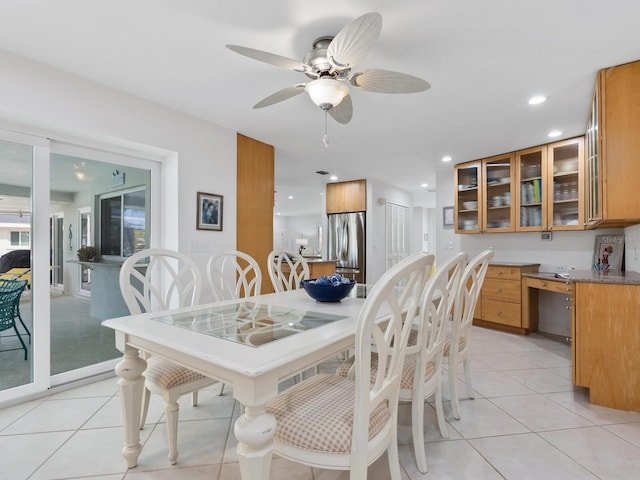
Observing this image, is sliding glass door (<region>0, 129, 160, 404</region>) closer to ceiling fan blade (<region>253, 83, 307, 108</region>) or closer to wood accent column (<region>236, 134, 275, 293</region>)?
wood accent column (<region>236, 134, 275, 293</region>)

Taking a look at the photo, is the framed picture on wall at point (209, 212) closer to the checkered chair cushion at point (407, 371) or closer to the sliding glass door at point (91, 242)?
the sliding glass door at point (91, 242)

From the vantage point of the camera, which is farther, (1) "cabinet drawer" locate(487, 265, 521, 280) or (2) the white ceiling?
(1) "cabinet drawer" locate(487, 265, 521, 280)

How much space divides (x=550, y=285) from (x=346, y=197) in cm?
348

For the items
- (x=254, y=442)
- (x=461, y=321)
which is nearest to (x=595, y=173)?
(x=461, y=321)

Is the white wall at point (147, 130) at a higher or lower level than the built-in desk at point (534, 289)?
higher

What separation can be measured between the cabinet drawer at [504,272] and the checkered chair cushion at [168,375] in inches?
145

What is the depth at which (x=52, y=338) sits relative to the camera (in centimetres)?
249

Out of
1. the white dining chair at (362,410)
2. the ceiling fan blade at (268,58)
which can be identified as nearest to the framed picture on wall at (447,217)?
the ceiling fan blade at (268,58)

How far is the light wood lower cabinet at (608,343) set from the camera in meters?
2.09

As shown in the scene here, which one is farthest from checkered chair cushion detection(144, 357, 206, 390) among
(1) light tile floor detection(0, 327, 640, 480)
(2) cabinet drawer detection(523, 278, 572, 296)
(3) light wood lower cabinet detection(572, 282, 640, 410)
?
(2) cabinet drawer detection(523, 278, 572, 296)

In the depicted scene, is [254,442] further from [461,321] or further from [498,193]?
[498,193]

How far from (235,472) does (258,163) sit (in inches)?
118

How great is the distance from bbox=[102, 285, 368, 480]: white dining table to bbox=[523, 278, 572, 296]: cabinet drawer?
8.74 feet

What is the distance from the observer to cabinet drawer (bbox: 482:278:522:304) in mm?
3883
